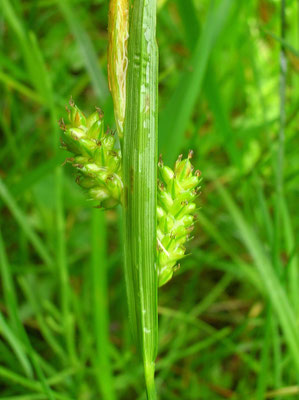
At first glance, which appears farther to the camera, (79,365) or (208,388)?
(208,388)

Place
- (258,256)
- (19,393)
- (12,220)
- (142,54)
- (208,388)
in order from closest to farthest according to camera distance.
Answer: (142,54), (258,256), (19,393), (208,388), (12,220)

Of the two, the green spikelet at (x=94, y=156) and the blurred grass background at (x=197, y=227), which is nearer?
the green spikelet at (x=94, y=156)

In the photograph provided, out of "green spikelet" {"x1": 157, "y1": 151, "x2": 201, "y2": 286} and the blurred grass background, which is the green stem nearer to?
"green spikelet" {"x1": 157, "y1": 151, "x2": 201, "y2": 286}

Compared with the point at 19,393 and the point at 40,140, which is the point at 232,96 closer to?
the point at 40,140

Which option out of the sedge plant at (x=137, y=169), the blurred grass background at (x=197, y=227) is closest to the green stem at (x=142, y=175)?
the sedge plant at (x=137, y=169)

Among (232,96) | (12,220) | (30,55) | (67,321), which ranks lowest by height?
(67,321)

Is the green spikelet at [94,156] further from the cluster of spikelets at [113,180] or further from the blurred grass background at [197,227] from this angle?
the blurred grass background at [197,227]

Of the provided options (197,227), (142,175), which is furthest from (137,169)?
(197,227)

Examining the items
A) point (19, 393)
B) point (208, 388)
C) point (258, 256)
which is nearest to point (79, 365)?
point (19, 393)
